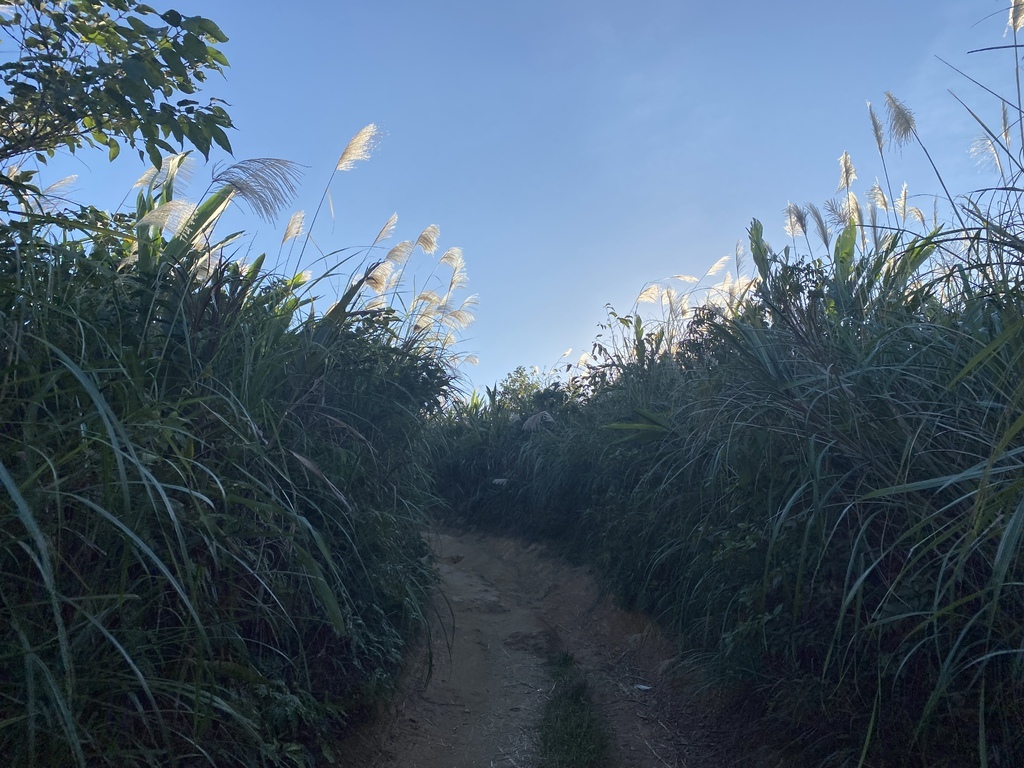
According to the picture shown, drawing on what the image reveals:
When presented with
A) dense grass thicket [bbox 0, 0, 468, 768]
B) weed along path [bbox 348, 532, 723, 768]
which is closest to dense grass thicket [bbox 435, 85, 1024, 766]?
weed along path [bbox 348, 532, 723, 768]

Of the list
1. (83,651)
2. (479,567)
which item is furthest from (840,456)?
(479,567)

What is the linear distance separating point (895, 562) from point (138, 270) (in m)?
3.94

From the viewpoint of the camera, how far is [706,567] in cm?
501

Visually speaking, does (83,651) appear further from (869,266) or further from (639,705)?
(869,266)

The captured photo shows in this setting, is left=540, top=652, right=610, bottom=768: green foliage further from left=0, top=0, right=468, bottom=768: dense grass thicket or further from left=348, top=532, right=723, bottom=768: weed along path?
left=0, top=0, right=468, bottom=768: dense grass thicket

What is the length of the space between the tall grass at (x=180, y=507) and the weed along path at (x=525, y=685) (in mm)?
497

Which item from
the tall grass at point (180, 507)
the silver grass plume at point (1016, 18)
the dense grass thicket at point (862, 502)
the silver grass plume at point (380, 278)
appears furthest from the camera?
the silver grass plume at point (380, 278)

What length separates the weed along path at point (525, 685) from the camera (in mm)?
4441

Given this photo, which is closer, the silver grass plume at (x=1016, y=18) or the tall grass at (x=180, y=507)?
the tall grass at (x=180, y=507)

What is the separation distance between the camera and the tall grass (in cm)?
231

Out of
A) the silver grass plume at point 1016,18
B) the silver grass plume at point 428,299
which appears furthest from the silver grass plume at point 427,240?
the silver grass plume at point 1016,18

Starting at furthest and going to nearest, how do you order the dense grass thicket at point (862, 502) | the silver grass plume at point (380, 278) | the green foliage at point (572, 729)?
the silver grass plume at point (380, 278)
the green foliage at point (572, 729)
the dense grass thicket at point (862, 502)

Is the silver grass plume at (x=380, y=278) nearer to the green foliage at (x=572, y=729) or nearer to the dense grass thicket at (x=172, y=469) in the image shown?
the dense grass thicket at (x=172, y=469)

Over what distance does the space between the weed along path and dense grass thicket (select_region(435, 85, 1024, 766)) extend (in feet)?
1.55
